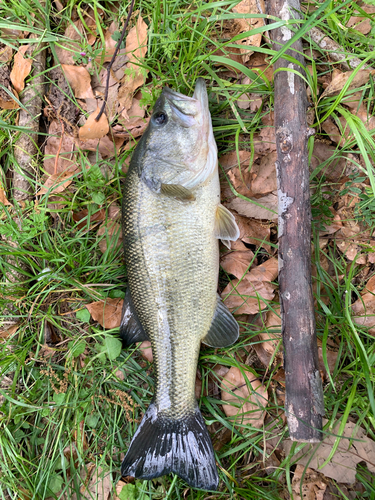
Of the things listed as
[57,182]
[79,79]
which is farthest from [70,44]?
[57,182]

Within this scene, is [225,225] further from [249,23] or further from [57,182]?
[249,23]

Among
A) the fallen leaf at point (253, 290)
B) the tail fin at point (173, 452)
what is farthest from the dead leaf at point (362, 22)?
the tail fin at point (173, 452)

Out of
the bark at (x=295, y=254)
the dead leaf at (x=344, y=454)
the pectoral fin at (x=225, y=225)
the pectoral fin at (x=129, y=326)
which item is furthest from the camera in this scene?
the pectoral fin at (x=129, y=326)

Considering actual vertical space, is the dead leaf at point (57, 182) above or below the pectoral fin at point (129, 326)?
above

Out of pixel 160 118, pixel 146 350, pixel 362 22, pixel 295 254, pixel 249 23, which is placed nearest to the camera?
pixel 295 254

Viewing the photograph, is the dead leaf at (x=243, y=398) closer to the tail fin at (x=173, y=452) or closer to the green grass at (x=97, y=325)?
the green grass at (x=97, y=325)

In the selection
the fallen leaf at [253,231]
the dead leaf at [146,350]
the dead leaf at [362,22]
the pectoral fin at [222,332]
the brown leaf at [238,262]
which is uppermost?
the dead leaf at [362,22]

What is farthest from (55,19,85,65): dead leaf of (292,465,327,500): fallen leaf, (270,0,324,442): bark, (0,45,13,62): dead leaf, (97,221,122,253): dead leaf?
(292,465,327,500): fallen leaf
